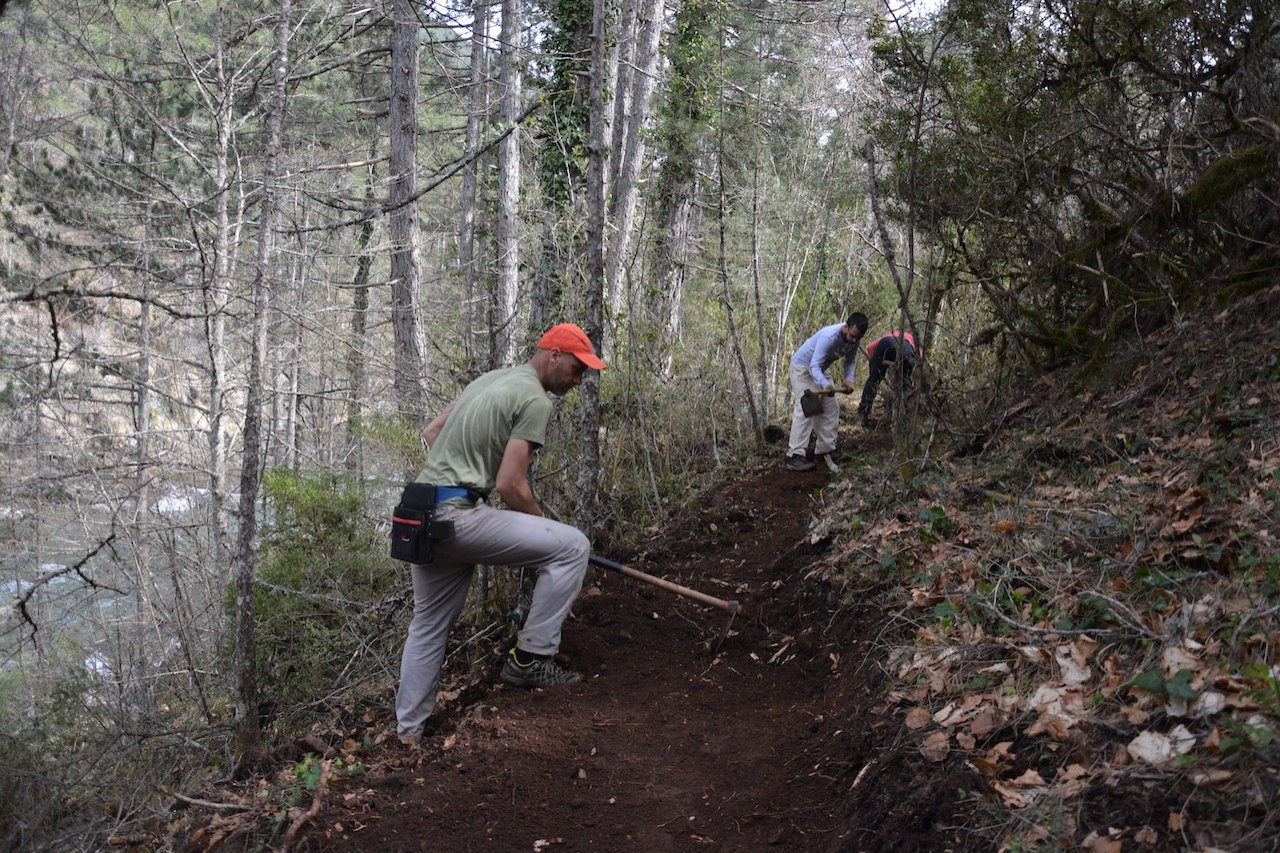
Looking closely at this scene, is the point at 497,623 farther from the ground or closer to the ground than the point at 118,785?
farther from the ground

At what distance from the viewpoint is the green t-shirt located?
15.8 feet

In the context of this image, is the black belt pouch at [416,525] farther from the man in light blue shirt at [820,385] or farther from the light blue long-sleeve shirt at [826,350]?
the light blue long-sleeve shirt at [826,350]

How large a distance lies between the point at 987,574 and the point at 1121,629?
106 cm

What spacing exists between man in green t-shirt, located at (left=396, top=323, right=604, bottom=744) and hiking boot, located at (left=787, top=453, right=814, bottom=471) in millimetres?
5095

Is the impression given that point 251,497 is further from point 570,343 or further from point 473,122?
point 473,122

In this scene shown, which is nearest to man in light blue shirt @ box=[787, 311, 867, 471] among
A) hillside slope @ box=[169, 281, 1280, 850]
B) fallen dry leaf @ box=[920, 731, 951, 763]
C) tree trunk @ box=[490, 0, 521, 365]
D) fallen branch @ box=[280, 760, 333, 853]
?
hillside slope @ box=[169, 281, 1280, 850]

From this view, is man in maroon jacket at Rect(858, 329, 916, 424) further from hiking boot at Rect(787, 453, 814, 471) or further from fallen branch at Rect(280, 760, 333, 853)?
fallen branch at Rect(280, 760, 333, 853)

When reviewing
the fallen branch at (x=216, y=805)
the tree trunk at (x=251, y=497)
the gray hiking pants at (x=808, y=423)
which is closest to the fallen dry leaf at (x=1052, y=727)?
the fallen branch at (x=216, y=805)

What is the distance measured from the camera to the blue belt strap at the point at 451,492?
16.0 feet

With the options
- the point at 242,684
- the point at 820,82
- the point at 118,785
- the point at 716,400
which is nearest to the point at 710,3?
the point at 820,82

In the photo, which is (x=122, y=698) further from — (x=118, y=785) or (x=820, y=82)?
(x=820, y=82)

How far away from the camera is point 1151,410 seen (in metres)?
5.78

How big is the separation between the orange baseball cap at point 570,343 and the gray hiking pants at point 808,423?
511cm

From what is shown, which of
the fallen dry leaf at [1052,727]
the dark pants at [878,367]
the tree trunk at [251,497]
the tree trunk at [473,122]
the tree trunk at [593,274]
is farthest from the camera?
the tree trunk at [473,122]
